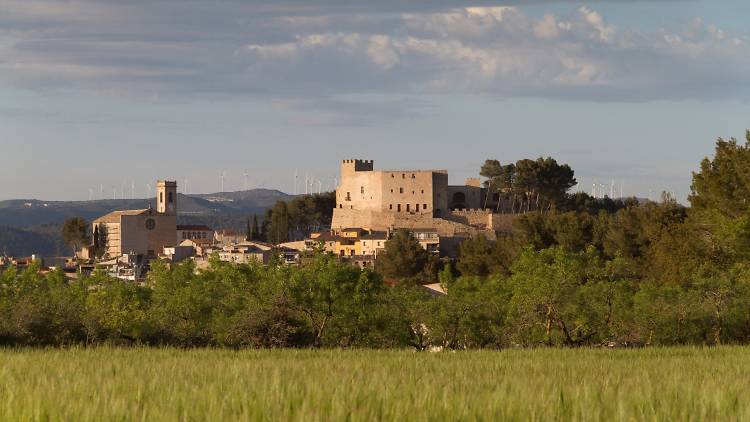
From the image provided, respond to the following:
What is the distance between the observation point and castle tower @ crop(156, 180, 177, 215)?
179m

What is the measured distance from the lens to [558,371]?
15.5 meters

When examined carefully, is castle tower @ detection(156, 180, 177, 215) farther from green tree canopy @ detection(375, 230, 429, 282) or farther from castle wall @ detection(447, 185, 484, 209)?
green tree canopy @ detection(375, 230, 429, 282)

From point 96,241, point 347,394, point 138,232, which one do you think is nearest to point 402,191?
point 138,232

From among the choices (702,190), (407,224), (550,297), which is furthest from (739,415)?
(407,224)

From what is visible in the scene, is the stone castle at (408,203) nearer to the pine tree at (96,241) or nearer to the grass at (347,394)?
the pine tree at (96,241)

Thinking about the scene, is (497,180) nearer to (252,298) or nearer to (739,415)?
(252,298)

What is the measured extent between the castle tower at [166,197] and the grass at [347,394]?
164632 millimetres

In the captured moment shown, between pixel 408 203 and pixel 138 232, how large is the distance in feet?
125

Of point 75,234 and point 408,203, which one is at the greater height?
point 408,203

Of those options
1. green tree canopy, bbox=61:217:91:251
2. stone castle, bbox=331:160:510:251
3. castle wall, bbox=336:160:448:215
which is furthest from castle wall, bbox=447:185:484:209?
green tree canopy, bbox=61:217:91:251

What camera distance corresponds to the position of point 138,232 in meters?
151

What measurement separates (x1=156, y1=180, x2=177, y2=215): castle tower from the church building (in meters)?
19.9

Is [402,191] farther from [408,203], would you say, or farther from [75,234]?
[75,234]

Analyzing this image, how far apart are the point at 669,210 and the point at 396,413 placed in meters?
54.6
